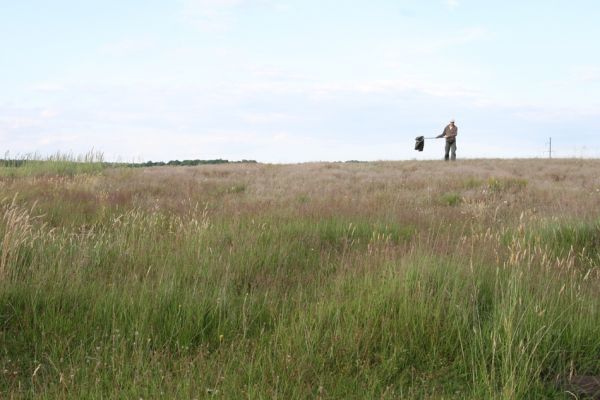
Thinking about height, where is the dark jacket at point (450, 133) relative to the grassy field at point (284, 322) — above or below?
above

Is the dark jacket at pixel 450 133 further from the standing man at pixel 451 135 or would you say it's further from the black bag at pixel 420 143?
the black bag at pixel 420 143

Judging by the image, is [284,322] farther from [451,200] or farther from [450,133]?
[450,133]

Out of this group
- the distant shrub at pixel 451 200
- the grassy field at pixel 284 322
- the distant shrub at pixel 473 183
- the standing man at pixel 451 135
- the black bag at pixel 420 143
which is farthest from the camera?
the black bag at pixel 420 143

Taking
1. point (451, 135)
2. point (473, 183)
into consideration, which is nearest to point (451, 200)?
point (473, 183)

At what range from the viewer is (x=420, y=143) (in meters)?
27.7

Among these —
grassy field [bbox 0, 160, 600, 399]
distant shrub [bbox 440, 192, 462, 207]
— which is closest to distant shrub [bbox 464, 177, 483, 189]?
distant shrub [bbox 440, 192, 462, 207]

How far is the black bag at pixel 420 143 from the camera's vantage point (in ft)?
90.7

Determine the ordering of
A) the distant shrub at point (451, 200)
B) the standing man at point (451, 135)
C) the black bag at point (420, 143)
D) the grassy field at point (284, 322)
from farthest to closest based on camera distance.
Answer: the black bag at point (420, 143) → the standing man at point (451, 135) → the distant shrub at point (451, 200) → the grassy field at point (284, 322)

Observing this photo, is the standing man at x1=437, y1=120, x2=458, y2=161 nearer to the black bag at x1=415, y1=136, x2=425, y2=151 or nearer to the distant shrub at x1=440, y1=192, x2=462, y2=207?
the black bag at x1=415, y1=136, x2=425, y2=151

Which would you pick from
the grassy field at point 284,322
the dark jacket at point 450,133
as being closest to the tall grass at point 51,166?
the grassy field at point 284,322

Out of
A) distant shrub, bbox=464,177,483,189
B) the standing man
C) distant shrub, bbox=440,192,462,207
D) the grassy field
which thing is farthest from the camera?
the standing man

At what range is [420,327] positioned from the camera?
2838 mm

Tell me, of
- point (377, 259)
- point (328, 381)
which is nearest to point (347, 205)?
point (377, 259)

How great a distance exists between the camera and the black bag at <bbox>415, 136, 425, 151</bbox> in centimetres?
2763
